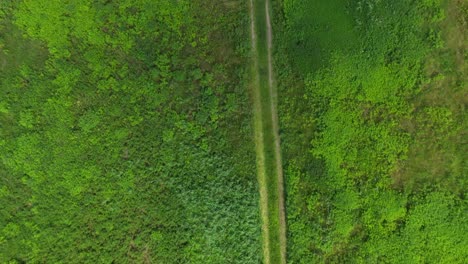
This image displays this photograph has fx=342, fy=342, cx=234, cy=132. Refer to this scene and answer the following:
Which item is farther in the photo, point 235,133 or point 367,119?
point 235,133

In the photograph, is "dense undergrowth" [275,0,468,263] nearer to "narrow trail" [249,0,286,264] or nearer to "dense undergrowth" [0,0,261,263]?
"narrow trail" [249,0,286,264]

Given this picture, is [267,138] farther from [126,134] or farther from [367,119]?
[126,134]

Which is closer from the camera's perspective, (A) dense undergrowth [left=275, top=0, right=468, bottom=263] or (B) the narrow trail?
(A) dense undergrowth [left=275, top=0, right=468, bottom=263]

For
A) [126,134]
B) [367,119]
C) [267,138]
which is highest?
[126,134]

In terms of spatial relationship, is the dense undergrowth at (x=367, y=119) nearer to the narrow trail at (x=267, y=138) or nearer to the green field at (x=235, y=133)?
the green field at (x=235, y=133)

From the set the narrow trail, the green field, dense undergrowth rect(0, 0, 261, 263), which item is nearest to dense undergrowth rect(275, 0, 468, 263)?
the green field

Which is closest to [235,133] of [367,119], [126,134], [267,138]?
[267,138]

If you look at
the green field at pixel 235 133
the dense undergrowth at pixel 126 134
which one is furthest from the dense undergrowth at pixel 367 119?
the dense undergrowth at pixel 126 134

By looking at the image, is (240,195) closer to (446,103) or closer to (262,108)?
(262,108)
